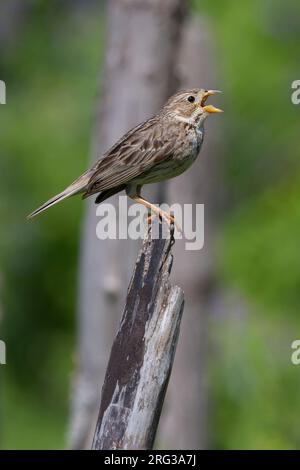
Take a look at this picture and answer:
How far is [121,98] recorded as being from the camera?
9.94 m

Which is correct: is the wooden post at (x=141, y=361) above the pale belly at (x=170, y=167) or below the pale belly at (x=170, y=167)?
below

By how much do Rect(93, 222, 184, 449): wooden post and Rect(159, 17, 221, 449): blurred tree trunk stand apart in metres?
5.85

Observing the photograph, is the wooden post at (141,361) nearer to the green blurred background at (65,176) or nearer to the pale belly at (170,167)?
the pale belly at (170,167)

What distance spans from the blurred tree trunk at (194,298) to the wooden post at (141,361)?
5.85 m

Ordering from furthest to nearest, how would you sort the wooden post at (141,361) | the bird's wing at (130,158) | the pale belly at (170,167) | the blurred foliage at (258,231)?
the blurred foliage at (258,231) → the pale belly at (170,167) → the bird's wing at (130,158) → the wooden post at (141,361)

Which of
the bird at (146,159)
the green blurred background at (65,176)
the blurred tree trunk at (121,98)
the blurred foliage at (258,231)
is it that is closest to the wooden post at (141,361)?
the bird at (146,159)

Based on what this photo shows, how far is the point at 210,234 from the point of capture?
12805 millimetres

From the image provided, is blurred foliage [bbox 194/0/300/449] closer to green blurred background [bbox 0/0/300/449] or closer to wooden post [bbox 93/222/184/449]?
green blurred background [bbox 0/0/300/449]

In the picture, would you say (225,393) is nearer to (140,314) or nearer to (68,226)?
(68,226)

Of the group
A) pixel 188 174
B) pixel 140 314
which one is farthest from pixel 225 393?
pixel 140 314

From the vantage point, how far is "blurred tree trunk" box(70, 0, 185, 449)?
991cm

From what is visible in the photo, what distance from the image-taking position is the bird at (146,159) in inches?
283

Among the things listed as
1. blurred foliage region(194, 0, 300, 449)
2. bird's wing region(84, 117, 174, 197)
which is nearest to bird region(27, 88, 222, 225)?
bird's wing region(84, 117, 174, 197)

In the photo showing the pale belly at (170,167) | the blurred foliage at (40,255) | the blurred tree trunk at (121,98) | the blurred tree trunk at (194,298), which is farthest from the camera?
the blurred foliage at (40,255)
